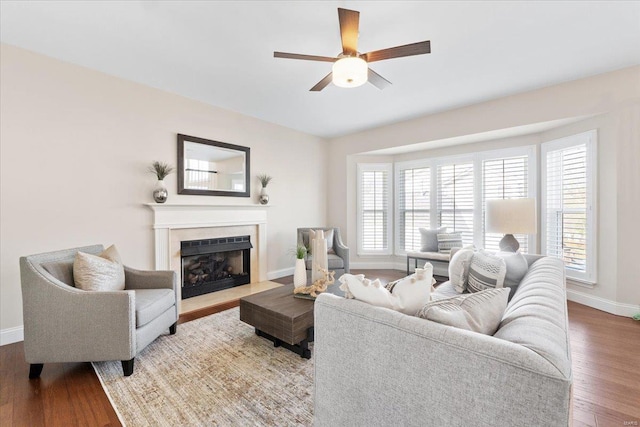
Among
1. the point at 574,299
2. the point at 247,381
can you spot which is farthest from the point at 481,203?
the point at 247,381

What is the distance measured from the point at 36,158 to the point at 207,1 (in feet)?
7.63

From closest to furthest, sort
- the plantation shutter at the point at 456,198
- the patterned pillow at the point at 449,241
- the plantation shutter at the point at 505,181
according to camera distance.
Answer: the plantation shutter at the point at 505,181, the patterned pillow at the point at 449,241, the plantation shutter at the point at 456,198

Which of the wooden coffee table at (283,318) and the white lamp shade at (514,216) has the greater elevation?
the white lamp shade at (514,216)

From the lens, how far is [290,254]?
527cm

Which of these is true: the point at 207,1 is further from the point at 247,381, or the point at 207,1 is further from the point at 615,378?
the point at 615,378

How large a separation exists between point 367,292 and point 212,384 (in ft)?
4.85

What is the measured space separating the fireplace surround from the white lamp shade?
3386mm

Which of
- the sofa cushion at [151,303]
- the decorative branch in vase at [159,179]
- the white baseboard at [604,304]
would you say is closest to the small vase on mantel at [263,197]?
the decorative branch in vase at [159,179]

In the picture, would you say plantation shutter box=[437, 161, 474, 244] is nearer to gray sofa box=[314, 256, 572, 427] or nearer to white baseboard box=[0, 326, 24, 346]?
gray sofa box=[314, 256, 572, 427]

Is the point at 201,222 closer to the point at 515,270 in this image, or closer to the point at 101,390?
the point at 101,390

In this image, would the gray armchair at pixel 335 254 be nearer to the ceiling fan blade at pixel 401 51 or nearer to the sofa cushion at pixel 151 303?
the sofa cushion at pixel 151 303

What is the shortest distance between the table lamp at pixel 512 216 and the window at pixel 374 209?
2797 millimetres

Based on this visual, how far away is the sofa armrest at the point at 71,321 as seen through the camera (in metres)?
1.97

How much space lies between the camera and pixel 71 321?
6.53 ft
